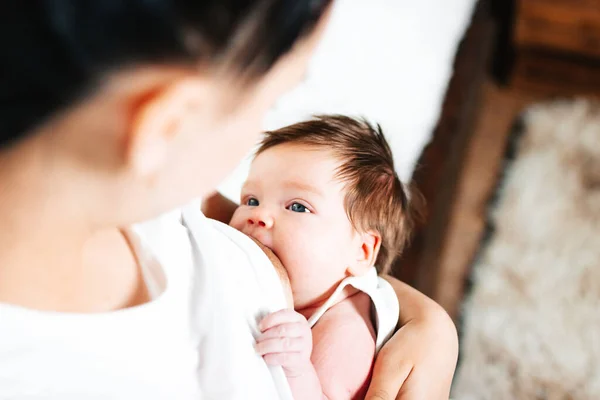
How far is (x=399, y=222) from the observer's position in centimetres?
82

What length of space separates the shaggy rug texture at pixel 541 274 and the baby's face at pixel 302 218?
2.67 feet

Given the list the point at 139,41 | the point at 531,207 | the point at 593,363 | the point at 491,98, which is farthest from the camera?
the point at 491,98

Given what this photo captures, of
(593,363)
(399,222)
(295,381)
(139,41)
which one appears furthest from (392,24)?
(593,363)

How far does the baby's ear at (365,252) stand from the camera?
0.74m

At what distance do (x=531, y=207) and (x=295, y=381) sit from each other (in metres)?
1.30

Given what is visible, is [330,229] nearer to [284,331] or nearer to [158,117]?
[284,331]

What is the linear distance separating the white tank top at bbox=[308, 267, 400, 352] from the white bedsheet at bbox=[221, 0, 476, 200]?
0.66 feet

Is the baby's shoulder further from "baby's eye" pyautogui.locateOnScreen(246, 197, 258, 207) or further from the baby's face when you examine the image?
"baby's eye" pyautogui.locateOnScreen(246, 197, 258, 207)

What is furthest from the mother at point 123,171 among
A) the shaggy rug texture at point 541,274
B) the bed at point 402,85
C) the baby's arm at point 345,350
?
the shaggy rug texture at point 541,274

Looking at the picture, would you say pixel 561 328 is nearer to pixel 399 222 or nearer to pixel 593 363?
pixel 593 363

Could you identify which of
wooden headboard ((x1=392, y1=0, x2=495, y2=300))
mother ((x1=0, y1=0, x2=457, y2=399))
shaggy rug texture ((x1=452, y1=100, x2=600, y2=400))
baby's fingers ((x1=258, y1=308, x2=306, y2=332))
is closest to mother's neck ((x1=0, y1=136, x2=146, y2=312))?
mother ((x1=0, y1=0, x2=457, y2=399))

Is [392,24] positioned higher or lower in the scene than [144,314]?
higher

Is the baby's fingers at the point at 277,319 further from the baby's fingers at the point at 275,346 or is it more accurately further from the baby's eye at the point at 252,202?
the baby's eye at the point at 252,202

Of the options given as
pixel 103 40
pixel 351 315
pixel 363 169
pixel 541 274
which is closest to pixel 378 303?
pixel 351 315
